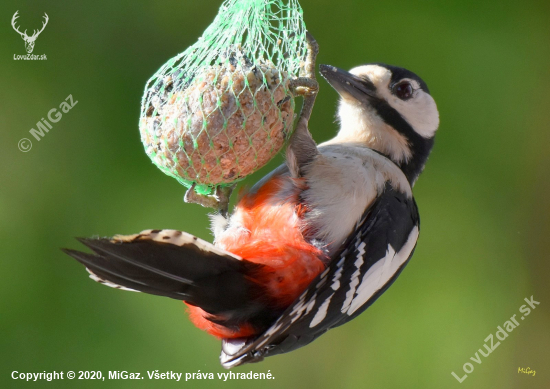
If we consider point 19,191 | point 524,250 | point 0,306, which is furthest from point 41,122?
point 524,250

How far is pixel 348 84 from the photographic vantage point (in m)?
1.95

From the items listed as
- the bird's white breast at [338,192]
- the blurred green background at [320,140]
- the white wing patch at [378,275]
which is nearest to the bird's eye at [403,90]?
the bird's white breast at [338,192]

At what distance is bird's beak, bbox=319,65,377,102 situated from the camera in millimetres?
1901

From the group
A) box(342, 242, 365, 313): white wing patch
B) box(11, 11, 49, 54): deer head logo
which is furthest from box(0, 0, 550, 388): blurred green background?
box(342, 242, 365, 313): white wing patch

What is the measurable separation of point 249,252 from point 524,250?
1.99 m

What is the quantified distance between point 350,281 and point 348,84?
2.19 feet

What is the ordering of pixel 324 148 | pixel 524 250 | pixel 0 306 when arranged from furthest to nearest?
pixel 524 250, pixel 0 306, pixel 324 148

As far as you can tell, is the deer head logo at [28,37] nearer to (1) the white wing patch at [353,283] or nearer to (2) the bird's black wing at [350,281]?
(2) the bird's black wing at [350,281]

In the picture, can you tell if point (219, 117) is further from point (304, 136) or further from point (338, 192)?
point (338, 192)

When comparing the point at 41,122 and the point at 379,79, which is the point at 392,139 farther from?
the point at 41,122

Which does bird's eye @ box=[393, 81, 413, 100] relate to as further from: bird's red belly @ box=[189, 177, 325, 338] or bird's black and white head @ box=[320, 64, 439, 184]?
bird's red belly @ box=[189, 177, 325, 338]

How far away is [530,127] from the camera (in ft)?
10.6
